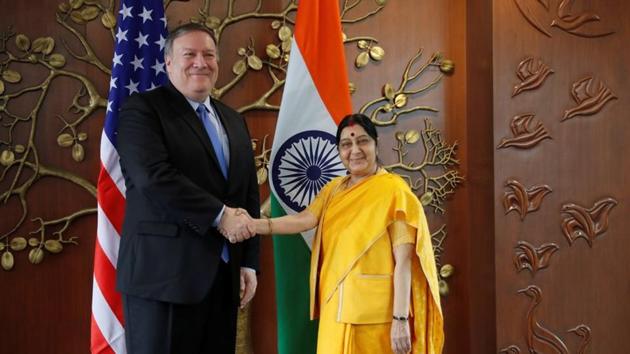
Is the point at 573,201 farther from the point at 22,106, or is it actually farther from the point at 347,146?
the point at 22,106

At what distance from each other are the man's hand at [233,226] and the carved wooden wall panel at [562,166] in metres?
1.39

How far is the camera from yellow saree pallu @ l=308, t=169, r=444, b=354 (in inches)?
73.9

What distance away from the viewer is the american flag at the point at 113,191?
2125 millimetres

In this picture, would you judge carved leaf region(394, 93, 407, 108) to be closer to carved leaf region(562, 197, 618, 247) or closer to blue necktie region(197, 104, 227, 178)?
carved leaf region(562, 197, 618, 247)

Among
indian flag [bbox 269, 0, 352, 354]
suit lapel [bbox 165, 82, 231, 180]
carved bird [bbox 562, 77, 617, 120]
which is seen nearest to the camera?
suit lapel [bbox 165, 82, 231, 180]

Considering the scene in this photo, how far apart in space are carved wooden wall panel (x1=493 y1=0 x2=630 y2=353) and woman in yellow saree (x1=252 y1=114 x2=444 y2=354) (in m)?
0.86

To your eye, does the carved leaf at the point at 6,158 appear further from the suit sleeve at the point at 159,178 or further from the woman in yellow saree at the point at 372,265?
the woman in yellow saree at the point at 372,265

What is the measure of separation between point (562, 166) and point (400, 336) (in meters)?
1.27

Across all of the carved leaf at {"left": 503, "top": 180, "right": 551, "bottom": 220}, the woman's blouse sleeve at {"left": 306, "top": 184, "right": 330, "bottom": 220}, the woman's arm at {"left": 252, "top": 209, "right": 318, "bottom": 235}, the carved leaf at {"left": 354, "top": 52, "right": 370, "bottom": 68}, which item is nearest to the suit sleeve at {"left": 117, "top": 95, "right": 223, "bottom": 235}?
the woman's arm at {"left": 252, "top": 209, "right": 318, "bottom": 235}

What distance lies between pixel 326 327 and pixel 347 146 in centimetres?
62

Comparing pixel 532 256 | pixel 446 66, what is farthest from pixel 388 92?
pixel 532 256

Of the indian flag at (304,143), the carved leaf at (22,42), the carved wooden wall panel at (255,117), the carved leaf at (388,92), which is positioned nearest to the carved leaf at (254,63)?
the carved wooden wall panel at (255,117)

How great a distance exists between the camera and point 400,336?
6.08 ft

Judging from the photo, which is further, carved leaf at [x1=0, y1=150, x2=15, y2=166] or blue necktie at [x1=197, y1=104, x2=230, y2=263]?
carved leaf at [x1=0, y1=150, x2=15, y2=166]
